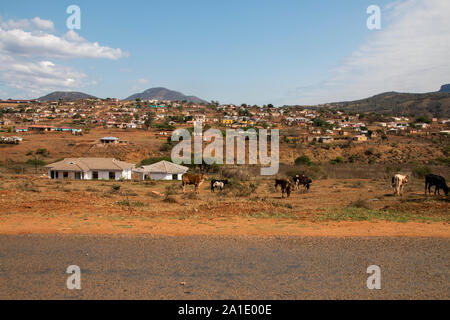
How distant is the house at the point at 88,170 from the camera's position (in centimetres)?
4366

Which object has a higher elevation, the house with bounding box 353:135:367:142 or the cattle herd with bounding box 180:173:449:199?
the house with bounding box 353:135:367:142

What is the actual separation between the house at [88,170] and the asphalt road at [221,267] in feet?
118

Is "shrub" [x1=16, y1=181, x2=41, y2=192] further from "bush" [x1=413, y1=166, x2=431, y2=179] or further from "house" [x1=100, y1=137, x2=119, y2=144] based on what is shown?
"house" [x1=100, y1=137, x2=119, y2=144]

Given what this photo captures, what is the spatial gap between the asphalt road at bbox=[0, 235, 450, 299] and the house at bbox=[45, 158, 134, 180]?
118ft

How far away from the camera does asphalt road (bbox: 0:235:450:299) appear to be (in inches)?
248

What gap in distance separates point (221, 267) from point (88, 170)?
40.3 meters

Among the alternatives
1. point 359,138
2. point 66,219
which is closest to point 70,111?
point 359,138

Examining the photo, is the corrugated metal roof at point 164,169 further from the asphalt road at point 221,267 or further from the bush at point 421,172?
the asphalt road at point 221,267

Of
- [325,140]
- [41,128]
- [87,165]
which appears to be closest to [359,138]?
[325,140]

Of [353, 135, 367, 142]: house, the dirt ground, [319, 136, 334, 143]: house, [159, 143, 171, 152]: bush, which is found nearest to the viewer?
the dirt ground

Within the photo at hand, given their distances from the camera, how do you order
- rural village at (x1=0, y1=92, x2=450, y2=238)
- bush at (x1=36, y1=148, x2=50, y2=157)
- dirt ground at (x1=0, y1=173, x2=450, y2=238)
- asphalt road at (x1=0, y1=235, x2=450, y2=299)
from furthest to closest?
bush at (x1=36, y1=148, x2=50, y2=157), rural village at (x1=0, y1=92, x2=450, y2=238), dirt ground at (x1=0, y1=173, x2=450, y2=238), asphalt road at (x1=0, y1=235, x2=450, y2=299)

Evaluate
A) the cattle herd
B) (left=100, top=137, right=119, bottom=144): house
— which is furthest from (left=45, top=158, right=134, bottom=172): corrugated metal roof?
(left=100, top=137, right=119, bottom=144): house

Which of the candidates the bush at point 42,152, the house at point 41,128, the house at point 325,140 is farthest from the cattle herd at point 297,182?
the house at point 41,128

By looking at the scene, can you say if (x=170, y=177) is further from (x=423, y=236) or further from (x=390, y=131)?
(x=390, y=131)
